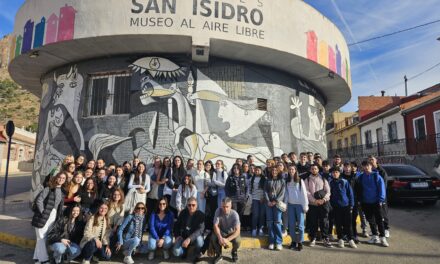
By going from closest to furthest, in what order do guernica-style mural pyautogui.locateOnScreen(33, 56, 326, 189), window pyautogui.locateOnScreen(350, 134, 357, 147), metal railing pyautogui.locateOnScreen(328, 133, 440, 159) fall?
guernica-style mural pyautogui.locateOnScreen(33, 56, 326, 189) < metal railing pyautogui.locateOnScreen(328, 133, 440, 159) < window pyautogui.locateOnScreen(350, 134, 357, 147)

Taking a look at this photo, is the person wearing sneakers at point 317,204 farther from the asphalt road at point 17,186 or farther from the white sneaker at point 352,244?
→ the asphalt road at point 17,186

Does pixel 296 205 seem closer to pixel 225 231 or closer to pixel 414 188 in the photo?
pixel 225 231

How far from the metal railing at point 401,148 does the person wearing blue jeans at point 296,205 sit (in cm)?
1529

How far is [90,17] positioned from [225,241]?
686 cm

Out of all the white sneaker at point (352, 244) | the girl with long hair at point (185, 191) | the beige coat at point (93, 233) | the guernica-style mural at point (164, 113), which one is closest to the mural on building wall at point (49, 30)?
the guernica-style mural at point (164, 113)

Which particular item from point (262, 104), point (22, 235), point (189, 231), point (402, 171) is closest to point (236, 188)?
point (189, 231)

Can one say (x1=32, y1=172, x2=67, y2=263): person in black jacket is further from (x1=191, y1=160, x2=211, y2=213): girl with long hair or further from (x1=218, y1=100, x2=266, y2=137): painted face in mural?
(x1=218, y1=100, x2=266, y2=137): painted face in mural

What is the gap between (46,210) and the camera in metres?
5.30

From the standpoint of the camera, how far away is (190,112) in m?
8.88

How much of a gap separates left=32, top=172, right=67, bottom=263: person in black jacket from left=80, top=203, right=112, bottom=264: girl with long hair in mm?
654

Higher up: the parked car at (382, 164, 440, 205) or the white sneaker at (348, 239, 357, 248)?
the parked car at (382, 164, 440, 205)

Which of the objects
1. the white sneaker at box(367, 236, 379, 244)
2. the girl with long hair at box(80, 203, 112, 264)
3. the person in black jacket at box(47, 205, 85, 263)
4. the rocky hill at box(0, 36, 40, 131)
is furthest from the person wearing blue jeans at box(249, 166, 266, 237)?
the rocky hill at box(0, 36, 40, 131)

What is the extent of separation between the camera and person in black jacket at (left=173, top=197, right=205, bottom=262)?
539 centimetres

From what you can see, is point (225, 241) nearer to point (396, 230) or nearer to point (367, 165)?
point (367, 165)
